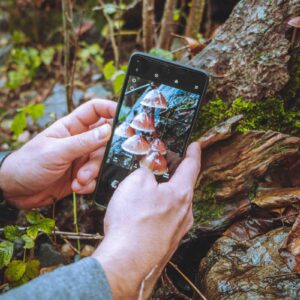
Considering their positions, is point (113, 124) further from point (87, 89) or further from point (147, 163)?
point (87, 89)

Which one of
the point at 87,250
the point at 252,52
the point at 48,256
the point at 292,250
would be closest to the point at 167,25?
the point at 252,52

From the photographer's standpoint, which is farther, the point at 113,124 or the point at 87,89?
the point at 87,89

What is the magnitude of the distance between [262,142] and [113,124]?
890 millimetres

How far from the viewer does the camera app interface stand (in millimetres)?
2002

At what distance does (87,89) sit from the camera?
4.66 metres

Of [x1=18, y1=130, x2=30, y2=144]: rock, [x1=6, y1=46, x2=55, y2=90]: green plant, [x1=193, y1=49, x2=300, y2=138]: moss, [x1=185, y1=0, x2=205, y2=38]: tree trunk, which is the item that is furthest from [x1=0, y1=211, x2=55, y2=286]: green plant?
[x1=6, y1=46, x2=55, y2=90]: green plant

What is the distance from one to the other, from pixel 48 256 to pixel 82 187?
74cm

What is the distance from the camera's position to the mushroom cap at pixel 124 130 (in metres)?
2.09

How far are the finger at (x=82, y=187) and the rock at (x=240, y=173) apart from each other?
669 mm

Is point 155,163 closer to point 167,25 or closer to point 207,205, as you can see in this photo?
point 207,205

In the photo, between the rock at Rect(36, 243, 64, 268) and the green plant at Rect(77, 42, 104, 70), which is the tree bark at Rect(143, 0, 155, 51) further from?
the rock at Rect(36, 243, 64, 268)

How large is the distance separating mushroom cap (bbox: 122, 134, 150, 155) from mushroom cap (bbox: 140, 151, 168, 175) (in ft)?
0.13

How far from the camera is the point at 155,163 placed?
2.04 meters

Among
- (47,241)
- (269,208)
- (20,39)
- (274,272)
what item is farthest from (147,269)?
(20,39)
